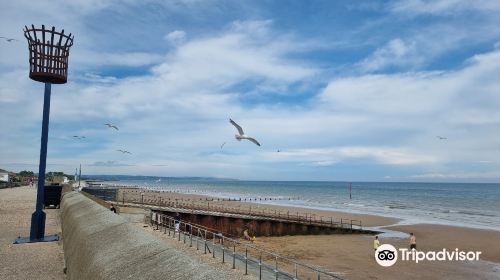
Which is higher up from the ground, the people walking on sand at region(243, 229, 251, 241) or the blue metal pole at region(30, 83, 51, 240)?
the blue metal pole at region(30, 83, 51, 240)

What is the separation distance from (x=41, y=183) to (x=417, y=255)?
87.1 ft

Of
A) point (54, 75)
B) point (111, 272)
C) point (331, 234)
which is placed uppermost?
point (54, 75)

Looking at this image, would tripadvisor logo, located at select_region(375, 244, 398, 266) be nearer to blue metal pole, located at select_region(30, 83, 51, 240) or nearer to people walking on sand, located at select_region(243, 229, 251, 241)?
people walking on sand, located at select_region(243, 229, 251, 241)

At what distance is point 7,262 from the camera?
64.6 ft

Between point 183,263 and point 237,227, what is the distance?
29603mm


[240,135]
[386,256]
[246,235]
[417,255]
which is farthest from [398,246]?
[240,135]

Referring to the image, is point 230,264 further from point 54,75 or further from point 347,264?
point 54,75

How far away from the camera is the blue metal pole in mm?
25062

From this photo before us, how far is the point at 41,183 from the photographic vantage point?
2558 cm

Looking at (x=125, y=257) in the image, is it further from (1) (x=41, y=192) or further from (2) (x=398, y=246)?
(2) (x=398, y=246)

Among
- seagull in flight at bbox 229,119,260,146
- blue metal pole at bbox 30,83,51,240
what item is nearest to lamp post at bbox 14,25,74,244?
blue metal pole at bbox 30,83,51,240

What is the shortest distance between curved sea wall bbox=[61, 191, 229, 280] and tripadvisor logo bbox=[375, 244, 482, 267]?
18018mm

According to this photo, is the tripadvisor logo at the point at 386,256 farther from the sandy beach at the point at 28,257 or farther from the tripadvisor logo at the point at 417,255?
the sandy beach at the point at 28,257

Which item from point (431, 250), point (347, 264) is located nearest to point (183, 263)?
point (347, 264)
